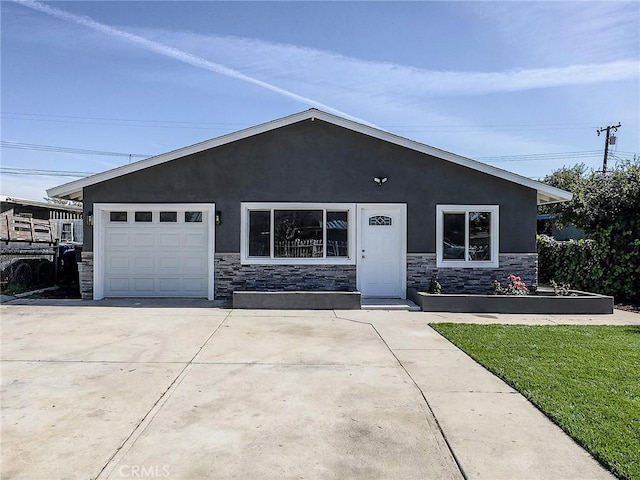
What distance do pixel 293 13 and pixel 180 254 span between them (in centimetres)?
659

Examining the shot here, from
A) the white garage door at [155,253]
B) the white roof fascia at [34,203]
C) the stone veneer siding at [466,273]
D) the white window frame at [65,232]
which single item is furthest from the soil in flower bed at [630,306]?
the white window frame at [65,232]

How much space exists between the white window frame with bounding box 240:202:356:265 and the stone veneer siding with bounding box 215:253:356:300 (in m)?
0.11

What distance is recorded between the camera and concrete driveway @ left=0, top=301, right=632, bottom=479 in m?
3.39

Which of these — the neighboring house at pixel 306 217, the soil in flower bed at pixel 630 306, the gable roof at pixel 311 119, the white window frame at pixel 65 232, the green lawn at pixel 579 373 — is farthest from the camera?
the white window frame at pixel 65 232

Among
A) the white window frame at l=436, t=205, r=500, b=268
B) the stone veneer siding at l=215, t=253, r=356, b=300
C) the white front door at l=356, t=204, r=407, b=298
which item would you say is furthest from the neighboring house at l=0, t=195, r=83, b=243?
the white window frame at l=436, t=205, r=500, b=268

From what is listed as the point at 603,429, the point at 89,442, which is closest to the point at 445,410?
the point at 603,429

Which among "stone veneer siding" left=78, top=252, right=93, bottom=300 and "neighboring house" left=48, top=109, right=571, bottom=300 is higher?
"neighboring house" left=48, top=109, right=571, bottom=300

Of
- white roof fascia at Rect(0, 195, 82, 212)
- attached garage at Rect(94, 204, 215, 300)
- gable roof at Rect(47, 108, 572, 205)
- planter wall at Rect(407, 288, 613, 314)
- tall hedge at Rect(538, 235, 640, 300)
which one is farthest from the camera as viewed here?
white roof fascia at Rect(0, 195, 82, 212)

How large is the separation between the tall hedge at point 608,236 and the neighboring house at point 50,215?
57.0 ft

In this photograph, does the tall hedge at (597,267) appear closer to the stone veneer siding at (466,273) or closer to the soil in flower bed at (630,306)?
the soil in flower bed at (630,306)

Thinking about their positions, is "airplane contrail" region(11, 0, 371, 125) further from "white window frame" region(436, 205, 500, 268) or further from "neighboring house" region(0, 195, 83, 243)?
"neighboring house" region(0, 195, 83, 243)

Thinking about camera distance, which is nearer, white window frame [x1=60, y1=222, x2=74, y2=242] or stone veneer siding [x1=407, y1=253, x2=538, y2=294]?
stone veneer siding [x1=407, y1=253, x2=538, y2=294]

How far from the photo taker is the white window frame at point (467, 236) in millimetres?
11766

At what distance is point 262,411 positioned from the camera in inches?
173
